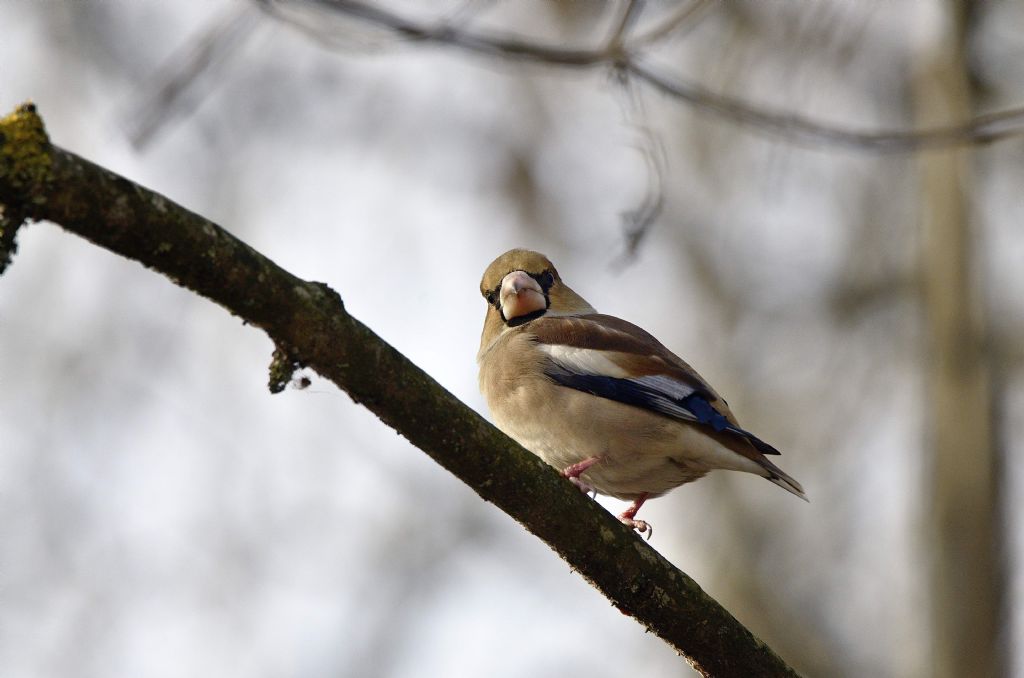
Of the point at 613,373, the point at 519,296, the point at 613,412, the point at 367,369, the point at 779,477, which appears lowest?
the point at 367,369

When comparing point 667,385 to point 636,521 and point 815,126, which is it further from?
point 815,126

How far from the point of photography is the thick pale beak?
593cm

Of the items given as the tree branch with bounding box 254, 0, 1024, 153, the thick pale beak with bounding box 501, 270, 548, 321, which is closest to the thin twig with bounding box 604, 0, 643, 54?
the tree branch with bounding box 254, 0, 1024, 153

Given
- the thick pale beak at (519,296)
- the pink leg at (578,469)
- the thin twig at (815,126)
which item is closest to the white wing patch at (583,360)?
the pink leg at (578,469)

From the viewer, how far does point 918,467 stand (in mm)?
10422

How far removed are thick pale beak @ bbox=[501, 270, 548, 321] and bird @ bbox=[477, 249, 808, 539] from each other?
1.11 feet

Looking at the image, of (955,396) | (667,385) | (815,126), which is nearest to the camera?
(815,126)

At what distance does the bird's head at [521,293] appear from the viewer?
596 cm

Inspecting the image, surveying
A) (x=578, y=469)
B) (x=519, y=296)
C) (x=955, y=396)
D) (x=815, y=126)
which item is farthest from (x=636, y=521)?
(x=955, y=396)

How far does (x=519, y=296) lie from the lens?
5.93 m

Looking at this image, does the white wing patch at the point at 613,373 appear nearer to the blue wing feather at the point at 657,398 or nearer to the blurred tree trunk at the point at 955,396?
the blue wing feather at the point at 657,398

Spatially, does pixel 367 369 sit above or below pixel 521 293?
below

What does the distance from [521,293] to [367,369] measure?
2.94 m

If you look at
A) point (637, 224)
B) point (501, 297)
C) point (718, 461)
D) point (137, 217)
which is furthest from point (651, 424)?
point (137, 217)
